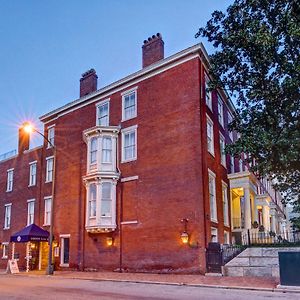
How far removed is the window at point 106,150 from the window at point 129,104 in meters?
1.87

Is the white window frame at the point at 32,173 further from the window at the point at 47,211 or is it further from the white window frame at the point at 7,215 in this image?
the white window frame at the point at 7,215

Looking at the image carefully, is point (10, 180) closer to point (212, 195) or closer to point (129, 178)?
point (129, 178)

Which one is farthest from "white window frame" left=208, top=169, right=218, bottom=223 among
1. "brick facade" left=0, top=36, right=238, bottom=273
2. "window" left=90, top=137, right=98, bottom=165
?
"window" left=90, top=137, right=98, bottom=165

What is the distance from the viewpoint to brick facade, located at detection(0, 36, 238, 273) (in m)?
21.1

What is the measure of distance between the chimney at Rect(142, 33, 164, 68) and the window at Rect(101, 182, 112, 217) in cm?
869

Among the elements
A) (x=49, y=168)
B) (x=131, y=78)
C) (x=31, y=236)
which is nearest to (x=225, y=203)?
(x=131, y=78)

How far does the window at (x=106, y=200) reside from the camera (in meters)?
24.3

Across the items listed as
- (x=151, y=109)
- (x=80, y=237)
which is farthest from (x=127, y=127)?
(x=80, y=237)

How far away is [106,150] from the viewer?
25.6 metres

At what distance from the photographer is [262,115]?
740 inches

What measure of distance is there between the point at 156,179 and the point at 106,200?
3977 mm

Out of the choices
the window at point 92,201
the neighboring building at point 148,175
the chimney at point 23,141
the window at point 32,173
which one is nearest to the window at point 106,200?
the neighboring building at point 148,175

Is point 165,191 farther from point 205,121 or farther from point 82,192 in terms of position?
point 82,192

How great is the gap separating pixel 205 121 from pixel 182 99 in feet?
6.41
